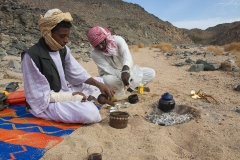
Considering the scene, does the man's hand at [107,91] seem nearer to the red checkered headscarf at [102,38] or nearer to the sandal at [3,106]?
the red checkered headscarf at [102,38]

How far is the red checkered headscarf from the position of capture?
14.1 feet

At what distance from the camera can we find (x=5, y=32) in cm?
1599

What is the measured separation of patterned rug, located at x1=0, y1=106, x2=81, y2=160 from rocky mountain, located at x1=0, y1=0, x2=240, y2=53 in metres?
8.84

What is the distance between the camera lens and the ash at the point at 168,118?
3448 millimetres

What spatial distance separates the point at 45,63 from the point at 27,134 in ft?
2.90


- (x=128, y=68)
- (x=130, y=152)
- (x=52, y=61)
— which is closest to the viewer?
(x=130, y=152)

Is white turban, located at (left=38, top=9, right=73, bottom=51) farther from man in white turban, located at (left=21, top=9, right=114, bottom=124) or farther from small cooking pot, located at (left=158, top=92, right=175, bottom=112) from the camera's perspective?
small cooking pot, located at (left=158, top=92, right=175, bottom=112)

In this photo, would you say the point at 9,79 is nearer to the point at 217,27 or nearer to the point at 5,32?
the point at 5,32

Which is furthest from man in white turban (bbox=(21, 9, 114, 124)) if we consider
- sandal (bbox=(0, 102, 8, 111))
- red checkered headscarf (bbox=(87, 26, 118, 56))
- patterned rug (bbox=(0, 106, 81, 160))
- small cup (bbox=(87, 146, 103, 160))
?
red checkered headscarf (bbox=(87, 26, 118, 56))

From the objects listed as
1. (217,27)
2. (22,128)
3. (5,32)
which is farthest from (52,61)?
(217,27)

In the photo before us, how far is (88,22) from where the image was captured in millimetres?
28516

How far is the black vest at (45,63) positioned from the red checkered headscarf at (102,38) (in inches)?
43.3

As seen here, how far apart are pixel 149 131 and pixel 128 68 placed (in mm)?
1357

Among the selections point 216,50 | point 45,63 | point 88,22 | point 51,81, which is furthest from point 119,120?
point 88,22
